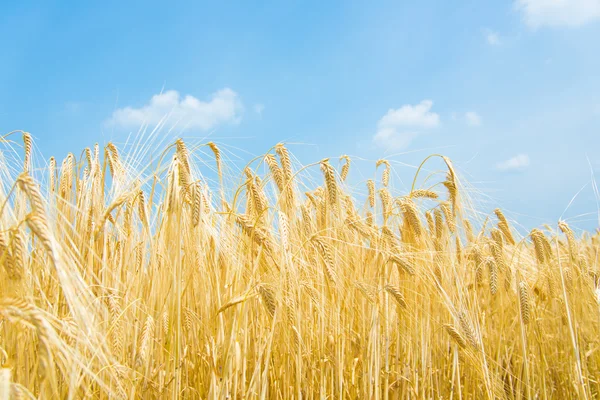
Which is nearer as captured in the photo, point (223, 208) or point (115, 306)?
point (115, 306)

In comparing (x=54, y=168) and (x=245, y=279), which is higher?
(x=54, y=168)

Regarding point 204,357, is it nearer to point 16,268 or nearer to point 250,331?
point 250,331

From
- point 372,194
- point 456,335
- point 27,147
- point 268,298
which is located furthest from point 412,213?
point 27,147

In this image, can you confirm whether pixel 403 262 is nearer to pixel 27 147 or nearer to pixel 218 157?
pixel 218 157

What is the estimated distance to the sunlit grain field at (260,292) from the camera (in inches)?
65.7

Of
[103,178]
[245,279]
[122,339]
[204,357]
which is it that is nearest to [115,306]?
[122,339]

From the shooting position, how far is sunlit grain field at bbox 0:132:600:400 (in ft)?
5.48

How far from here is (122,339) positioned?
183 cm

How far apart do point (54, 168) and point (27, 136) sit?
16.4 inches

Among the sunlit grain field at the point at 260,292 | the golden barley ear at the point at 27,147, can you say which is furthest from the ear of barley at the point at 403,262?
the golden barley ear at the point at 27,147

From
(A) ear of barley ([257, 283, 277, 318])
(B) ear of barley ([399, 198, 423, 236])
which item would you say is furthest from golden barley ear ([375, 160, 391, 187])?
(A) ear of barley ([257, 283, 277, 318])

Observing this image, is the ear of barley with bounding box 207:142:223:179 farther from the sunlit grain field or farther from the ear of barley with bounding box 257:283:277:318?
the ear of barley with bounding box 257:283:277:318

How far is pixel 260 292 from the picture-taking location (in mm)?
1672

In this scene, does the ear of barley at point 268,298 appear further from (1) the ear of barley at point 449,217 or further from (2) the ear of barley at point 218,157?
(1) the ear of barley at point 449,217
